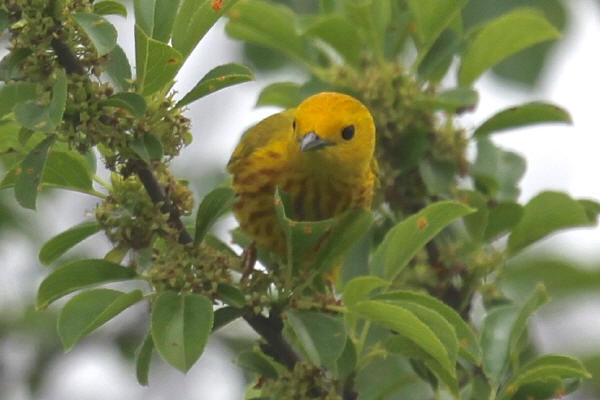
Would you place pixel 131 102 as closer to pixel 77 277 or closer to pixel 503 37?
pixel 77 277

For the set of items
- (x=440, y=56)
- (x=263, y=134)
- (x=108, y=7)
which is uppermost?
(x=108, y=7)

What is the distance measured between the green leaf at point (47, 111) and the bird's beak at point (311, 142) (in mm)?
1232

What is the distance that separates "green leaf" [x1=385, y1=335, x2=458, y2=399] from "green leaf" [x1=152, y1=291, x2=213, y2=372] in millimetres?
632

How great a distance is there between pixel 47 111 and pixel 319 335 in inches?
37.3

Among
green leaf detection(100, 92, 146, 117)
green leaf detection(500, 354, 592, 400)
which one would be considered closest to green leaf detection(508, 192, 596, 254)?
green leaf detection(500, 354, 592, 400)

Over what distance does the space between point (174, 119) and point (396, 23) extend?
156 centimetres

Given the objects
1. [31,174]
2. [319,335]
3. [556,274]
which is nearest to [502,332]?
[319,335]

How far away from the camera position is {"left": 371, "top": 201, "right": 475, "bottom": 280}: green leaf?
11.4ft

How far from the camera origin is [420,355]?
3.44m

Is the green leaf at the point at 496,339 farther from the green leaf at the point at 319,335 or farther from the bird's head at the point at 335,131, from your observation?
the bird's head at the point at 335,131

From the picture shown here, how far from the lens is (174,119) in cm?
325

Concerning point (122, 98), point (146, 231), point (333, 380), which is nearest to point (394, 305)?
point (333, 380)

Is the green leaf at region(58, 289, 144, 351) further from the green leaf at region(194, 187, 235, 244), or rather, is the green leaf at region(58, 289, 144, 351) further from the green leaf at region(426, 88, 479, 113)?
the green leaf at region(426, 88, 479, 113)

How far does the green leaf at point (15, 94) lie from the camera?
3141 millimetres
